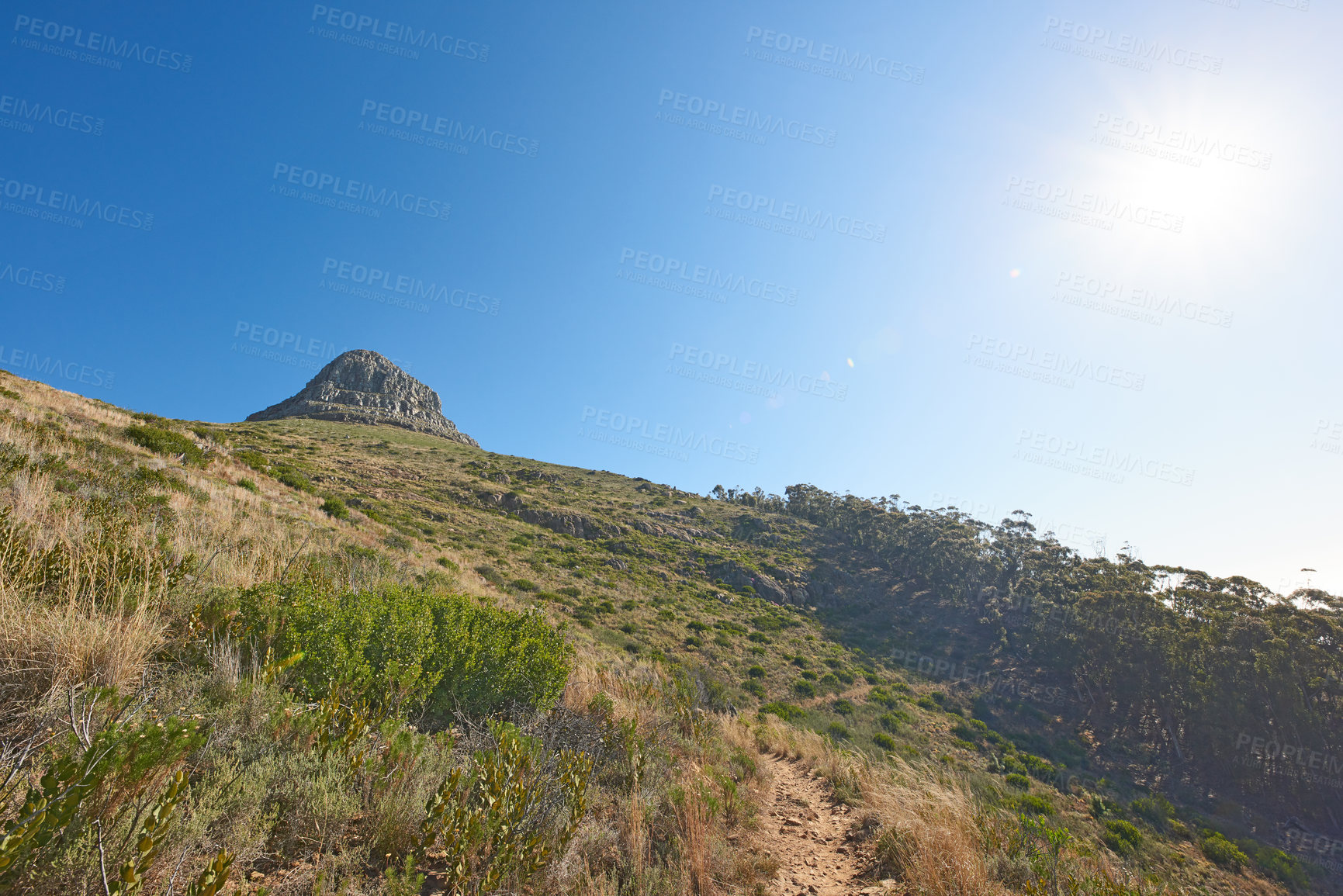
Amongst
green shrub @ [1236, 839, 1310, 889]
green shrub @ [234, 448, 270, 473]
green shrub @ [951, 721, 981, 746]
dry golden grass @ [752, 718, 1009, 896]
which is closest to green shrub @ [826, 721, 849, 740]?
green shrub @ [951, 721, 981, 746]

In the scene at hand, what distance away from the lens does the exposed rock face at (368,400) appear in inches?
2876

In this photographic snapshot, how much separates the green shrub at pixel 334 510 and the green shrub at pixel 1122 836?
2974cm

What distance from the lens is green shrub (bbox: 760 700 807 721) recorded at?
67.1 ft

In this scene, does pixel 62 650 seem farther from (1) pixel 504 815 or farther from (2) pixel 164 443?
(2) pixel 164 443

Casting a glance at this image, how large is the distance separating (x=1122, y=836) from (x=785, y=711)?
12.0m

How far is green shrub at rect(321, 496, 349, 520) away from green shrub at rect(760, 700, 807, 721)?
18.3 metres

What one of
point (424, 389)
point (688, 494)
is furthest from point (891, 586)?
point (424, 389)

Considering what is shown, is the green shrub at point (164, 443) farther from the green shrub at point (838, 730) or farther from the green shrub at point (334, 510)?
the green shrub at point (838, 730)

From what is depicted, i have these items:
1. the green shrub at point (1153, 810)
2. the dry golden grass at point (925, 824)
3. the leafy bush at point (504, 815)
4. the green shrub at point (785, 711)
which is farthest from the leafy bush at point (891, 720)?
the leafy bush at point (504, 815)

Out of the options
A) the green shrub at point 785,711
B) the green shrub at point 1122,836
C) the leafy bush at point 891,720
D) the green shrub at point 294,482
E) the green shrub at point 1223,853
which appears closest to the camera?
the green shrub at point 1122,836

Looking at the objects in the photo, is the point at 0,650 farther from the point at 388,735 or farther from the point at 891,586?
the point at 891,586

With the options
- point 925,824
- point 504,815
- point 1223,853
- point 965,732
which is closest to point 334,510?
point 504,815

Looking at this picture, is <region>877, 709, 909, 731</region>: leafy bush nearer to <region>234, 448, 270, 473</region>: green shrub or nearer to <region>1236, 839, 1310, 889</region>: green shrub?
<region>1236, 839, 1310, 889</region>: green shrub

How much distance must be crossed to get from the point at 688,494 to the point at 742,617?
37743 mm
